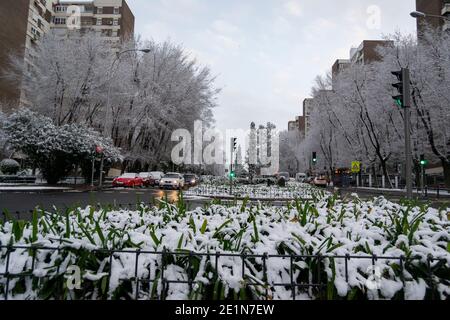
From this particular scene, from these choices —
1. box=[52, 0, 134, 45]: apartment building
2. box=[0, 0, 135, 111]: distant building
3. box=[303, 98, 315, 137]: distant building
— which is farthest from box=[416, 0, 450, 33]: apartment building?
box=[52, 0, 134, 45]: apartment building

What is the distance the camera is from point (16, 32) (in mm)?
50531

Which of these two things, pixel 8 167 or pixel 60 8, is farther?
pixel 60 8

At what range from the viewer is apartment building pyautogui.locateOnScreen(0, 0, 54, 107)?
46.9 m

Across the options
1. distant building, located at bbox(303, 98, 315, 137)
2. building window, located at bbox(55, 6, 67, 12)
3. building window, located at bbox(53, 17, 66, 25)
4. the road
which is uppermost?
building window, located at bbox(55, 6, 67, 12)

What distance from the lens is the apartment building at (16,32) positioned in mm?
46938

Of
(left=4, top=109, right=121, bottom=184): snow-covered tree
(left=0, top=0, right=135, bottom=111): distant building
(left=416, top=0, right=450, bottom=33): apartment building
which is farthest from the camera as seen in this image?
(left=0, top=0, right=135, bottom=111): distant building

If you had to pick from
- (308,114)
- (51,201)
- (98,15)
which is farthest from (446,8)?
(98,15)

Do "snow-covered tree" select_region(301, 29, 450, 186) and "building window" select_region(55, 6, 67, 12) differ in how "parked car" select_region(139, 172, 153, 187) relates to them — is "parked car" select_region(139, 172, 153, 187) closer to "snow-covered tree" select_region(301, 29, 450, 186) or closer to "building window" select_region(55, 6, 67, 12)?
"snow-covered tree" select_region(301, 29, 450, 186)

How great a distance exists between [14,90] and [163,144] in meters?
27.4

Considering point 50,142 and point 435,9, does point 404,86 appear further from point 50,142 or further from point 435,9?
point 435,9

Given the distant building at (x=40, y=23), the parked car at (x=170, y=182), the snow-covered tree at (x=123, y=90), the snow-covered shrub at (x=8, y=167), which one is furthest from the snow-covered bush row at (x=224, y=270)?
the distant building at (x=40, y=23)

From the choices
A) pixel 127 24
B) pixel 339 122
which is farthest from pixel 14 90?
pixel 339 122

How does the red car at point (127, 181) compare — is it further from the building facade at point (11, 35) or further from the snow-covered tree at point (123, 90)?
the building facade at point (11, 35)
